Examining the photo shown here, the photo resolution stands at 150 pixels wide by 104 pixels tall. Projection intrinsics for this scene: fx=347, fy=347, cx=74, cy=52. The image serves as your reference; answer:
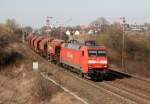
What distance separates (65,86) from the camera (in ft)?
90.5

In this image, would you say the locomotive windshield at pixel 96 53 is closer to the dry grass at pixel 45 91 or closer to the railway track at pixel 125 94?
the railway track at pixel 125 94

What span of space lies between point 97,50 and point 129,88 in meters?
5.63

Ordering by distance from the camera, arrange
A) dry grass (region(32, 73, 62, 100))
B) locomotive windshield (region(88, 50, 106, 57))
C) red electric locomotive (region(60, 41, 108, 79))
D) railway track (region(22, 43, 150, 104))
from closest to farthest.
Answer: railway track (region(22, 43, 150, 104)), dry grass (region(32, 73, 62, 100)), red electric locomotive (region(60, 41, 108, 79)), locomotive windshield (region(88, 50, 106, 57))

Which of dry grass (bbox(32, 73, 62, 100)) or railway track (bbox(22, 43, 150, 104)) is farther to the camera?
dry grass (bbox(32, 73, 62, 100))

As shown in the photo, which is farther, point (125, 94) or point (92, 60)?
point (92, 60)

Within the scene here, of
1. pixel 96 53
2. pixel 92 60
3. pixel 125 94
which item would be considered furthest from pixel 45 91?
pixel 96 53

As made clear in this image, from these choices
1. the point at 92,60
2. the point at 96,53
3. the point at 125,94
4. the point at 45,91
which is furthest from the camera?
the point at 96,53

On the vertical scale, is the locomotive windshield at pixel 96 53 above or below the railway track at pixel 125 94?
above

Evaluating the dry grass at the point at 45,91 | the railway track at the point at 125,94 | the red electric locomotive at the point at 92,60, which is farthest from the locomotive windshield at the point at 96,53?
the dry grass at the point at 45,91

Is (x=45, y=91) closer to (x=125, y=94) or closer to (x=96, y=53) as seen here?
(x=125, y=94)

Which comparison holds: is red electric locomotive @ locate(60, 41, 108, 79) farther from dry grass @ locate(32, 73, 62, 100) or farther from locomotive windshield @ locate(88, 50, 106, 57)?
dry grass @ locate(32, 73, 62, 100)

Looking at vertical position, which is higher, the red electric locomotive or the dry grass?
the red electric locomotive

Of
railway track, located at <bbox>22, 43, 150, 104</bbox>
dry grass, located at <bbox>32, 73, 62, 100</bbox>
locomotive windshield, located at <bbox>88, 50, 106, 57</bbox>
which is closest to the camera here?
railway track, located at <bbox>22, 43, 150, 104</bbox>

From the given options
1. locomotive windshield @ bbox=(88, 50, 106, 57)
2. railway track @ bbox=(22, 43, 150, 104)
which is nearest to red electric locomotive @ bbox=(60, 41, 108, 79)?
locomotive windshield @ bbox=(88, 50, 106, 57)
